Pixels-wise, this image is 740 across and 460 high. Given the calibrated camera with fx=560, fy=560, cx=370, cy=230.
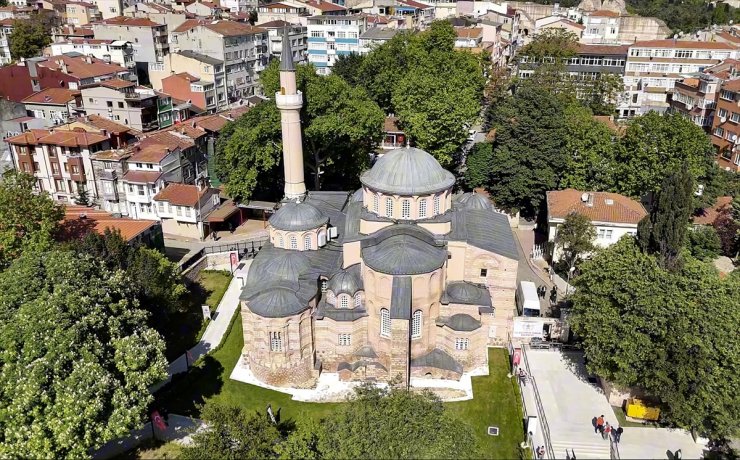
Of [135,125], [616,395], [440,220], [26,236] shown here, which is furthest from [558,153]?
[135,125]

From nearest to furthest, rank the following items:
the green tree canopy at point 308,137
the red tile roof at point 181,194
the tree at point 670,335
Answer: the tree at point 670,335
the green tree canopy at point 308,137
the red tile roof at point 181,194

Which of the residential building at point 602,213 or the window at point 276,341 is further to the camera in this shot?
the residential building at point 602,213

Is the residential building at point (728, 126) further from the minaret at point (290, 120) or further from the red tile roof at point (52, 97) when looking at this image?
the red tile roof at point (52, 97)

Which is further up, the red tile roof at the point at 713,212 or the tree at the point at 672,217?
the tree at the point at 672,217

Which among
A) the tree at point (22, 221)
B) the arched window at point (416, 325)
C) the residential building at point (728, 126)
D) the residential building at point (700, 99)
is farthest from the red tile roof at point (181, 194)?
the residential building at point (700, 99)

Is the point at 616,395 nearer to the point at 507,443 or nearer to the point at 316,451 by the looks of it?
the point at 507,443

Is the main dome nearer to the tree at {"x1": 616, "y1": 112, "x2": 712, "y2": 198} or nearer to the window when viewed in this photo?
the window
